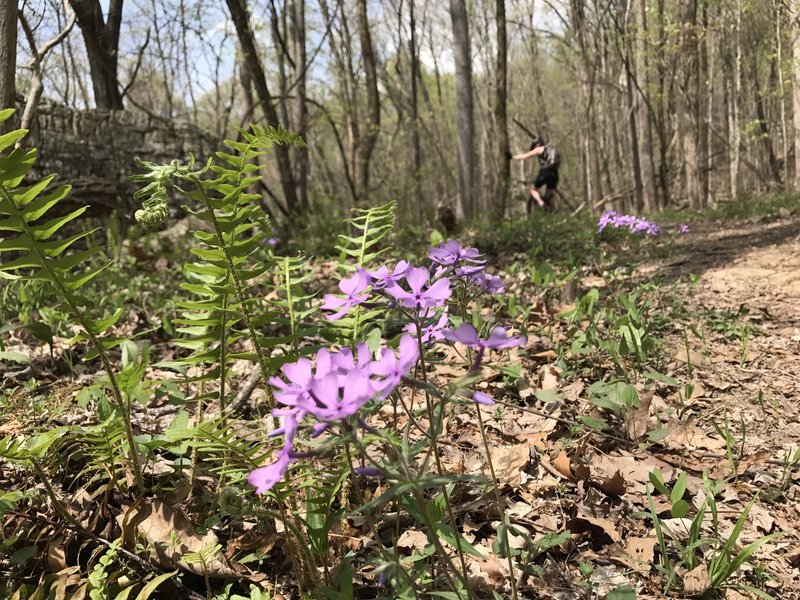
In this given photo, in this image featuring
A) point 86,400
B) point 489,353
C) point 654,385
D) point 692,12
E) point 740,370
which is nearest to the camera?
point 86,400

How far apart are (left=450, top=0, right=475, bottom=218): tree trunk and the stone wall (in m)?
4.02

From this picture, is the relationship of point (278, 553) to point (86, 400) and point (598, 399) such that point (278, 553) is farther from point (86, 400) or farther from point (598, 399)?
point (598, 399)

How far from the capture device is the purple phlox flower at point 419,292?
1.01 m

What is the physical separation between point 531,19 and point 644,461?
20.9 meters

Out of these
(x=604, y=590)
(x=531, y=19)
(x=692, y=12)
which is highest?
(x=531, y=19)

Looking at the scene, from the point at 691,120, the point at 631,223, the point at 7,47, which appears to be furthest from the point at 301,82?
the point at 691,120

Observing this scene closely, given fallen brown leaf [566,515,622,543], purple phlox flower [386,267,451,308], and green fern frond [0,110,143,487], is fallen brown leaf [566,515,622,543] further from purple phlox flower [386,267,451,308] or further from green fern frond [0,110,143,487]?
green fern frond [0,110,143,487]

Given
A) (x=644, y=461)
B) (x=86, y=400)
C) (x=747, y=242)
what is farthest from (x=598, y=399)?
(x=747, y=242)

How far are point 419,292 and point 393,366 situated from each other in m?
0.25

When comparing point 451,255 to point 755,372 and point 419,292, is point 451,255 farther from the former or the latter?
point 755,372

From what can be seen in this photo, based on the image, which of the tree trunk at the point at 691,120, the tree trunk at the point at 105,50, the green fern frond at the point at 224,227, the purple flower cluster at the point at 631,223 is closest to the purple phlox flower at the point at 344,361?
the green fern frond at the point at 224,227

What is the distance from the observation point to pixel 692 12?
11734mm

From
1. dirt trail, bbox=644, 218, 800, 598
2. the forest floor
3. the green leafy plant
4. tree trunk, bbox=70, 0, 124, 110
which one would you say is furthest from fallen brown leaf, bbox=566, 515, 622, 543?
tree trunk, bbox=70, 0, 124, 110

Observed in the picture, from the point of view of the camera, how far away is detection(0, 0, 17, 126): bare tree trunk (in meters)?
2.85
